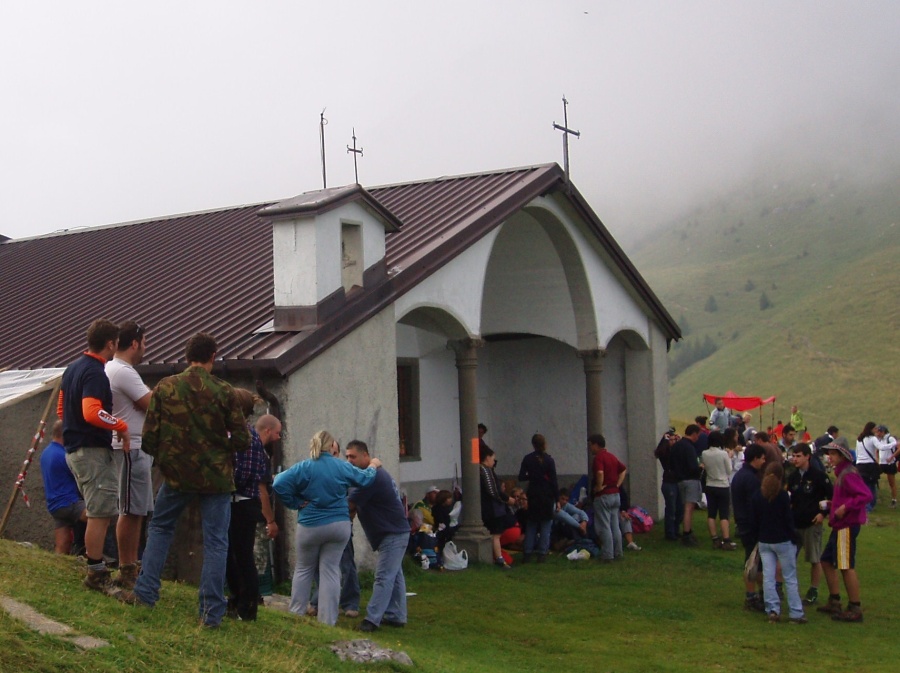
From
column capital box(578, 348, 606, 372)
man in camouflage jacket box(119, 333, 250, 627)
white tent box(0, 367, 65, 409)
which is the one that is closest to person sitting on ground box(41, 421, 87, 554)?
white tent box(0, 367, 65, 409)

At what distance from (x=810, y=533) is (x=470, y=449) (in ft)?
15.6

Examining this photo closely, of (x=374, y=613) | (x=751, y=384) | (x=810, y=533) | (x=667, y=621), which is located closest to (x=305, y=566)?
(x=374, y=613)

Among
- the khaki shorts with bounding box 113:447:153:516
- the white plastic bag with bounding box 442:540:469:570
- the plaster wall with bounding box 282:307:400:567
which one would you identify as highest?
the plaster wall with bounding box 282:307:400:567

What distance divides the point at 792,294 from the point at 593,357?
92.0 meters

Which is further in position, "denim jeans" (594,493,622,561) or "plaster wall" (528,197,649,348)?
"plaster wall" (528,197,649,348)

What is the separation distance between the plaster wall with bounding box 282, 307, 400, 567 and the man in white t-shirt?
3865 mm

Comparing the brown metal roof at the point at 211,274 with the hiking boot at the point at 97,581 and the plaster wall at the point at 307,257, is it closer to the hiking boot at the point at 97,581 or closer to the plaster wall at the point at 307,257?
the plaster wall at the point at 307,257

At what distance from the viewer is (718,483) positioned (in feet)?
54.9

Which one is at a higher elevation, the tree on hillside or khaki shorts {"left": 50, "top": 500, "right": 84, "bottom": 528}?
the tree on hillside

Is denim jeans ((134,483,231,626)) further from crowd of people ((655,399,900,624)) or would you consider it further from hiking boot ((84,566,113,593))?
crowd of people ((655,399,900,624))

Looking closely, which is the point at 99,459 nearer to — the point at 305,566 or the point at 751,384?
the point at 305,566

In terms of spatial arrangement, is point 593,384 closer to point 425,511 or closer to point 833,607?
point 425,511

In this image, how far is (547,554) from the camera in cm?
1582

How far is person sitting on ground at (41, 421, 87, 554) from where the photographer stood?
1023cm
